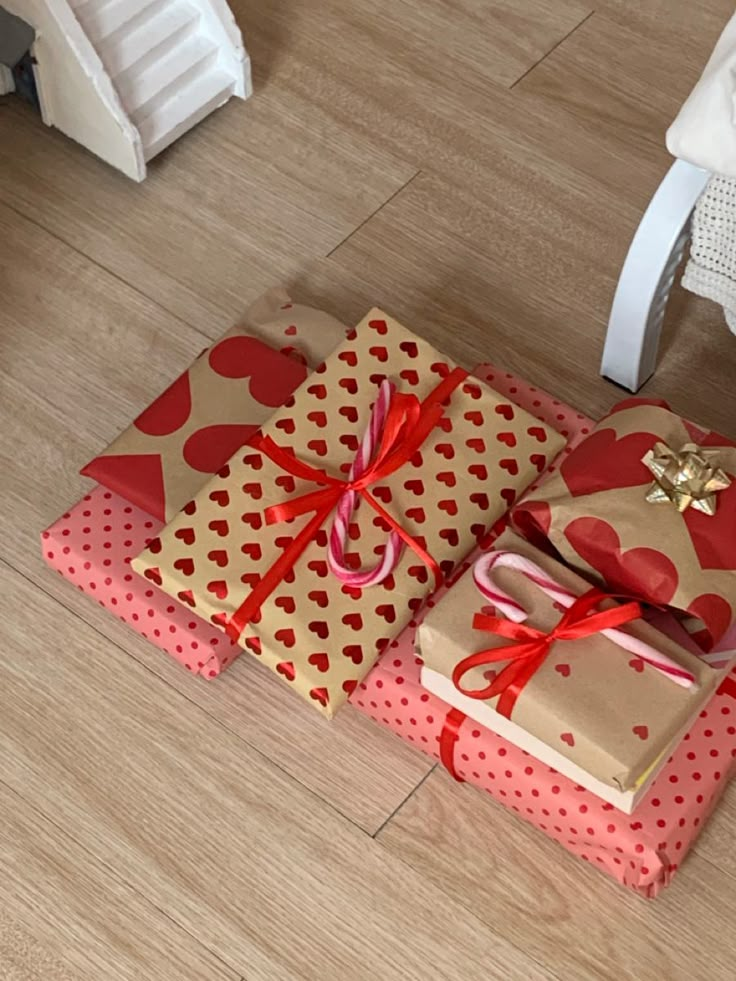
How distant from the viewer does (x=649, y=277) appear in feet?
4.11

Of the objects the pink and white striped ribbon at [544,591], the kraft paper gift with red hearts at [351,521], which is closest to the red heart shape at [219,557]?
the kraft paper gift with red hearts at [351,521]

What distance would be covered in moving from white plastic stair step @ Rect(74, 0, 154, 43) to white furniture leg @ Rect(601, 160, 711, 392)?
2.04ft

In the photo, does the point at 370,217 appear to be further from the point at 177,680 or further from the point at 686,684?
the point at 686,684

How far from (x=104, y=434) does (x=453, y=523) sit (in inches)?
16.1

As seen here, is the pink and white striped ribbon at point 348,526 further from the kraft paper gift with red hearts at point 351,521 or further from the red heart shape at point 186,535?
the red heart shape at point 186,535

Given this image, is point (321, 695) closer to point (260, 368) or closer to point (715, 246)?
point (260, 368)

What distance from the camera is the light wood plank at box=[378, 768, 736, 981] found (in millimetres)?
1090

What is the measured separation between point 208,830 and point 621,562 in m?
0.41

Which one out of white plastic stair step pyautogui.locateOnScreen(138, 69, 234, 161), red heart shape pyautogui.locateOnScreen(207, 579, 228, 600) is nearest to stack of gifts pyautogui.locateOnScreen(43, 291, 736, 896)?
red heart shape pyautogui.locateOnScreen(207, 579, 228, 600)

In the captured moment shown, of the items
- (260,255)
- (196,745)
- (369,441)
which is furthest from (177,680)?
(260,255)

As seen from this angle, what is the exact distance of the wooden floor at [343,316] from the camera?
3.63ft

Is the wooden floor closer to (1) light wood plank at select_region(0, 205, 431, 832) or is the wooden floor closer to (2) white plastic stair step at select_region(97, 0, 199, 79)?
(1) light wood plank at select_region(0, 205, 431, 832)

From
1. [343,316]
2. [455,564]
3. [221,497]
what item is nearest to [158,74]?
[343,316]

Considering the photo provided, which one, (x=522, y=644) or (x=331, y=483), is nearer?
(x=522, y=644)
